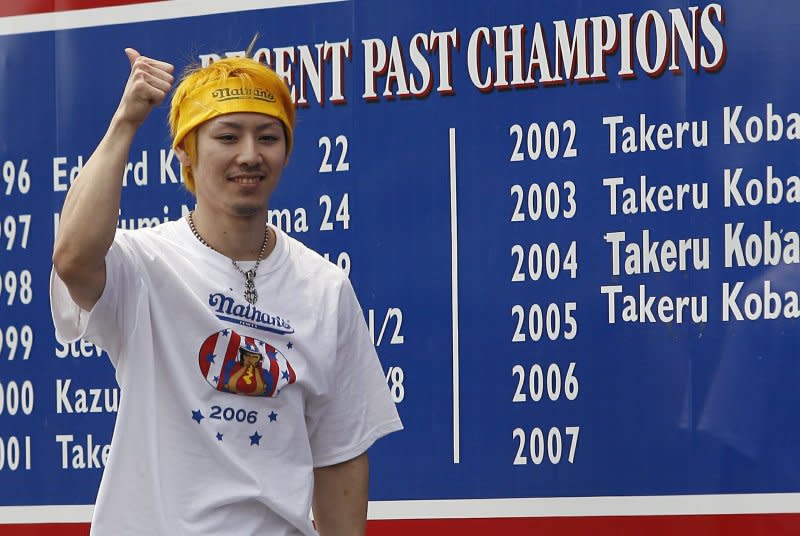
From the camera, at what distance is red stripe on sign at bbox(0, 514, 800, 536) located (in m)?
2.91

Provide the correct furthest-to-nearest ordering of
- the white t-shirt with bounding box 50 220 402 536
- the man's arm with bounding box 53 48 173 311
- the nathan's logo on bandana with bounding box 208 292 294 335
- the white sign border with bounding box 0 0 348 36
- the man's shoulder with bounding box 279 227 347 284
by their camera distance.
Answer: the white sign border with bounding box 0 0 348 36, the man's shoulder with bounding box 279 227 347 284, the nathan's logo on bandana with bounding box 208 292 294 335, the white t-shirt with bounding box 50 220 402 536, the man's arm with bounding box 53 48 173 311

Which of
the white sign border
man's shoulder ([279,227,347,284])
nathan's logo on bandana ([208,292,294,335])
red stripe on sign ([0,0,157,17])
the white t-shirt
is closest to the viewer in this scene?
the white t-shirt

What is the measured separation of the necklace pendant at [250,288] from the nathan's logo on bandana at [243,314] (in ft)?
0.04

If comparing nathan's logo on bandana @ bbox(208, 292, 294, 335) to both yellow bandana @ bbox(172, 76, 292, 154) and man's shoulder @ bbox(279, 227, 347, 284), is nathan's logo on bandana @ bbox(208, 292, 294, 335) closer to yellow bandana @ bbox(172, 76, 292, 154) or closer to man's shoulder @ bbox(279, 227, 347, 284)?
man's shoulder @ bbox(279, 227, 347, 284)

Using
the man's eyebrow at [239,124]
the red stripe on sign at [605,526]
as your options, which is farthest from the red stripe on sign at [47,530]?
the man's eyebrow at [239,124]

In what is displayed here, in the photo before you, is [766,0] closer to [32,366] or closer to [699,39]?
[699,39]

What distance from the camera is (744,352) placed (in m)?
2.93

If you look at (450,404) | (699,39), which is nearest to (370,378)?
(450,404)

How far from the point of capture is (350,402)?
8.86ft

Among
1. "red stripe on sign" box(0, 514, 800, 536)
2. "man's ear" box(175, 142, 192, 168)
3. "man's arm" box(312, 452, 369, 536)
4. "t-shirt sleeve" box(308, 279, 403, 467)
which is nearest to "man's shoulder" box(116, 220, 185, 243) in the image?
"man's ear" box(175, 142, 192, 168)

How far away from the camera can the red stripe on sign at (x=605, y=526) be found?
114 inches

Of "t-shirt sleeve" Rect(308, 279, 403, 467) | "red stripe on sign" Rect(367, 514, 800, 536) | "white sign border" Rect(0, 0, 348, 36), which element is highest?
"white sign border" Rect(0, 0, 348, 36)

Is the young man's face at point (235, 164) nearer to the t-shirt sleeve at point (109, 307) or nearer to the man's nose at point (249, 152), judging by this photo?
the man's nose at point (249, 152)

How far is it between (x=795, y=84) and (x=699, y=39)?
23cm
